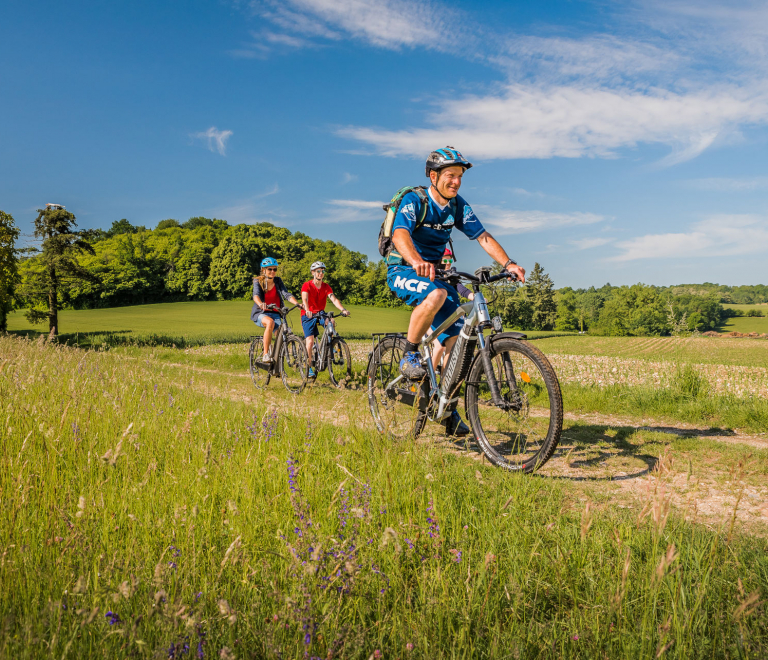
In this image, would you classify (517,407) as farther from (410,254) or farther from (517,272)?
(410,254)

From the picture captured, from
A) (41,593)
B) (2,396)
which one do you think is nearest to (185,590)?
(41,593)

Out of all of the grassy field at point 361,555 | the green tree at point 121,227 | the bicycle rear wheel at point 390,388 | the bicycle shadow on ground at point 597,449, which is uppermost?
the green tree at point 121,227

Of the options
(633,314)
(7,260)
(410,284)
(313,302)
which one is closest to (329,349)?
(313,302)

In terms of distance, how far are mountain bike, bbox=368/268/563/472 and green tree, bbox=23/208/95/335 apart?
29047 mm

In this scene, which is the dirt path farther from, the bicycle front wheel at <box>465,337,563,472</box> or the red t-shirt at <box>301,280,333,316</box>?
the red t-shirt at <box>301,280,333,316</box>

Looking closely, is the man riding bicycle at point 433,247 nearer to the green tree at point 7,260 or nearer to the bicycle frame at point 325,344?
the bicycle frame at point 325,344

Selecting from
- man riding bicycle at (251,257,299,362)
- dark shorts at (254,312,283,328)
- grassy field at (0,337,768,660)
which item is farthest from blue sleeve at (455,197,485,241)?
dark shorts at (254,312,283,328)

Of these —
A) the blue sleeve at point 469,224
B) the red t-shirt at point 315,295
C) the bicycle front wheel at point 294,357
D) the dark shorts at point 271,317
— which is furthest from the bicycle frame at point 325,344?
the blue sleeve at point 469,224

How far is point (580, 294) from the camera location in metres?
125

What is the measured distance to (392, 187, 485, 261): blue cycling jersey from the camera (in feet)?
15.3

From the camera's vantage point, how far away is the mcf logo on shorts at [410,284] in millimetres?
4613

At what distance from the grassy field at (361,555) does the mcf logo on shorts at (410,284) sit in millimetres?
1434

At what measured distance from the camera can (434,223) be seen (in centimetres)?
483

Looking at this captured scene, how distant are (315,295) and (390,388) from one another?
524 centimetres
